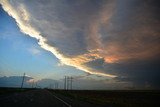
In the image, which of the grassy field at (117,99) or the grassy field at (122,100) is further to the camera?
the grassy field at (117,99)

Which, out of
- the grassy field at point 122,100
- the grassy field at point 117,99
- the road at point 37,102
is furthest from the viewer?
the grassy field at point 117,99

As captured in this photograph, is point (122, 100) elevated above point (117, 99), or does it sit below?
below

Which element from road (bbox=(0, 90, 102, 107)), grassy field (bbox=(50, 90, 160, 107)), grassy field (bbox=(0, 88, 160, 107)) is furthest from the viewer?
grassy field (bbox=(0, 88, 160, 107))

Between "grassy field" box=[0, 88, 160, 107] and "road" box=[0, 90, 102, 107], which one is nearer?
"road" box=[0, 90, 102, 107]

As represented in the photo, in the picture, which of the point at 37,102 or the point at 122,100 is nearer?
the point at 37,102

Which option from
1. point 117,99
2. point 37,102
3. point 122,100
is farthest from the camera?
point 117,99

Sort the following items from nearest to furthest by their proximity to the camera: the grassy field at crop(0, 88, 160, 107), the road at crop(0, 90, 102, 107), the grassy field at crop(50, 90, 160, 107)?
1. the road at crop(0, 90, 102, 107)
2. the grassy field at crop(50, 90, 160, 107)
3. the grassy field at crop(0, 88, 160, 107)

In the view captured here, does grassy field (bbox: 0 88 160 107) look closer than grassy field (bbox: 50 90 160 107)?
No

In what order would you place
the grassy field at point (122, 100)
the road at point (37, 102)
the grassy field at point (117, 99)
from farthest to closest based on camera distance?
the grassy field at point (117, 99), the grassy field at point (122, 100), the road at point (37, 102)

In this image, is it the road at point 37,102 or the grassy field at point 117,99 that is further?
the grassy field at point 117,99

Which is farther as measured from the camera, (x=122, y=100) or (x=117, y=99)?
(x=117, y=99)

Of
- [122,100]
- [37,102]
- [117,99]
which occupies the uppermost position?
[117,99]

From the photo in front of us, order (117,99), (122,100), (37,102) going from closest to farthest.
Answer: (37,102) < (122,100) < (117,99)
